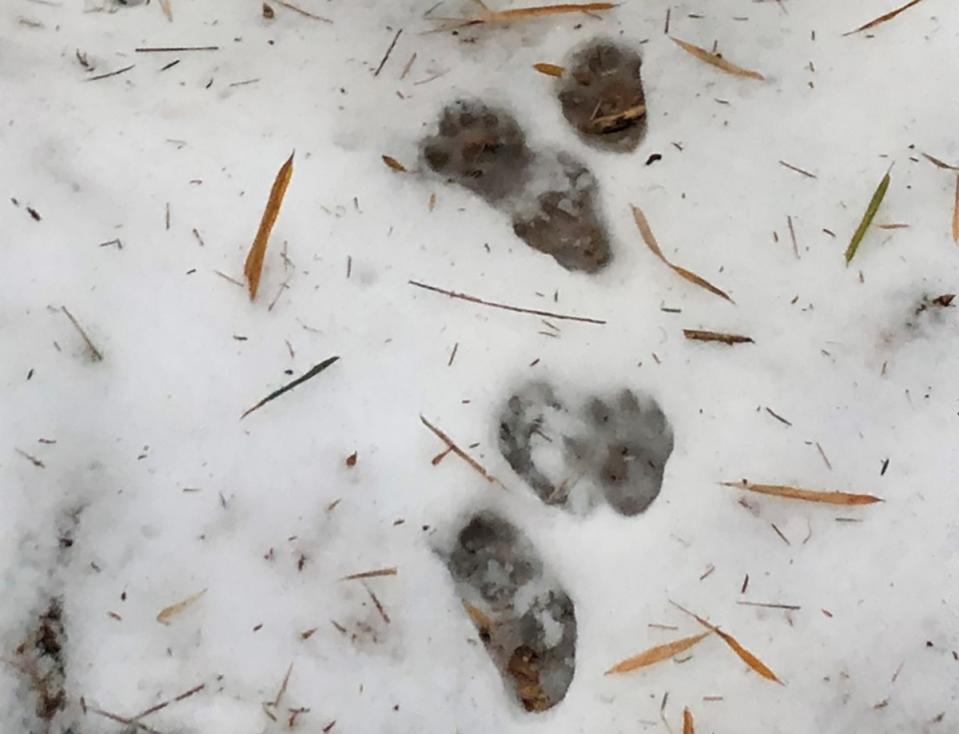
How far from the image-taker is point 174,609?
0.97 meters

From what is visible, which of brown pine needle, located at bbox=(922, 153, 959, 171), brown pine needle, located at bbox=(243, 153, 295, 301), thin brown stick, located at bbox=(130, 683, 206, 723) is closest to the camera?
thin brown stick, located at bbox=(130, 683, 206, 723)

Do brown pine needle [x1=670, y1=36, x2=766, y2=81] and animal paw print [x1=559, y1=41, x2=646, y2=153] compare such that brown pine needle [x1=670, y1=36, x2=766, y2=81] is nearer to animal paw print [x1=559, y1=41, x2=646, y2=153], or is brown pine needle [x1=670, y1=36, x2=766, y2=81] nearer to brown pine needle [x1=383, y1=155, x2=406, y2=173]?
animal paw print [x1=559, y1=41, x2=646, y2=153]

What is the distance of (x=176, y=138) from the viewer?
1080 mm

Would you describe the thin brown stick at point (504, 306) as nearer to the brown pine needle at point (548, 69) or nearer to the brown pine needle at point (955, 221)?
the brown pine needle at point (548, 69)

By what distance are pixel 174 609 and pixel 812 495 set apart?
71 cm

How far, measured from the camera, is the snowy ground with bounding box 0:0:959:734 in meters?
0.97

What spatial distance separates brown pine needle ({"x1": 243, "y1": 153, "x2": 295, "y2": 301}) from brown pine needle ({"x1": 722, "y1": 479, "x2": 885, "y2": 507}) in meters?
0.58

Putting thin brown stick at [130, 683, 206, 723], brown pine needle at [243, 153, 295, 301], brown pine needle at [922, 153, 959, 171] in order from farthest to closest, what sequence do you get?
brown pine needle at [922, 153, 959, 171], brown pine needle at [243, 153, 295, 301], thin brown stick at [130, 683, 206, 723]

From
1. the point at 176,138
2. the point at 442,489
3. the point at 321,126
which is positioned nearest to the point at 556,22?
the point at 321,126

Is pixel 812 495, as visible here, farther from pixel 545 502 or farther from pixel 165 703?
pixel 165 703

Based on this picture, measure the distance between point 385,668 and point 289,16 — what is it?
0.78 meters

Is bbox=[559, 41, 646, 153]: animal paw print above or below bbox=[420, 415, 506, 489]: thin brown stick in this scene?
above

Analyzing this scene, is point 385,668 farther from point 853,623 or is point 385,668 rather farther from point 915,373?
point 915,373

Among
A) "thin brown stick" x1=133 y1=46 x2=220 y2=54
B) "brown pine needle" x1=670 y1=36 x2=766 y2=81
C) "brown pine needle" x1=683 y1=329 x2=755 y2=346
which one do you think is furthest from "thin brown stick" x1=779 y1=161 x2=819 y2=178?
"thin brown stick" x1=133 y1=46 x2=220 y2=54
